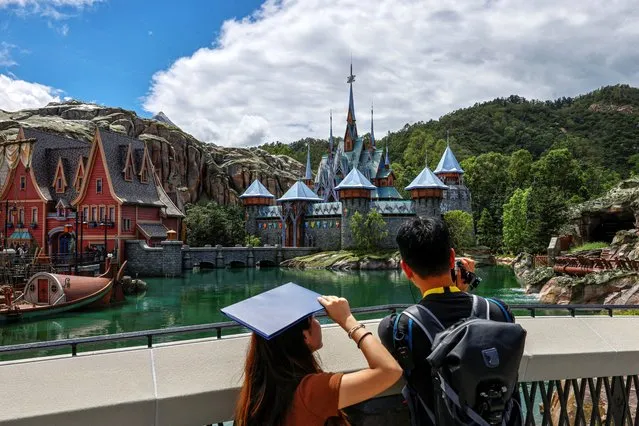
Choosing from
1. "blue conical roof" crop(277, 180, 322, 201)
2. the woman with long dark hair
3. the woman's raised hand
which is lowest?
the woman with long dark hair

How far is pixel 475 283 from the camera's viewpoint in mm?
2725

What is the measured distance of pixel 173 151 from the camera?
54.8m

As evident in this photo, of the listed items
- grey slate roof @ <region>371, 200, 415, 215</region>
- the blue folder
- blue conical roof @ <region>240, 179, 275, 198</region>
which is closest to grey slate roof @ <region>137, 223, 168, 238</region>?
blue conical roof @ <region>240, 179, 275, 198</region>

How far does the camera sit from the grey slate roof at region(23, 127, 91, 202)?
123 ft

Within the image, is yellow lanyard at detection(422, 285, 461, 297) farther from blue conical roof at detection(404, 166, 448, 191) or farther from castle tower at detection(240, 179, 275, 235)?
castle tower at detection(240, 179, 275, 235)

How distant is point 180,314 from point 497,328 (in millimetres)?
20818

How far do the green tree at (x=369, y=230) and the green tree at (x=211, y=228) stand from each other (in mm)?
11490

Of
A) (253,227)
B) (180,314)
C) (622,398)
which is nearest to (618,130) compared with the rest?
(253,227)

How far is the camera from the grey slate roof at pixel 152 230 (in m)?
36.8

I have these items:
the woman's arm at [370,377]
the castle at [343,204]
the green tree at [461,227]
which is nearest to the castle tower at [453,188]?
the castle at [343,204]

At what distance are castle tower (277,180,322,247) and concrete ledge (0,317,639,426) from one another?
4972 centimetres

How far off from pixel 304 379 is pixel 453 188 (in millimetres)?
53058

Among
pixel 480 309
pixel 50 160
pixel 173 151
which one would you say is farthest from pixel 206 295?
pixel 173 151

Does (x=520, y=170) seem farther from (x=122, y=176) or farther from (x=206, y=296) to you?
(x=206, y=296)
